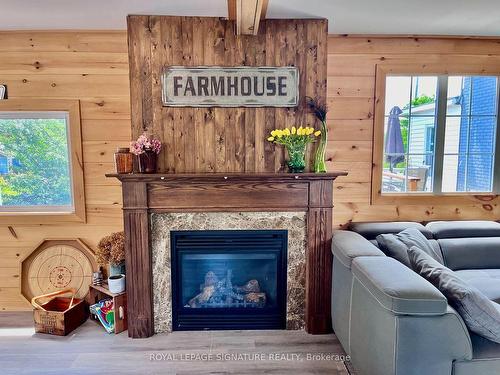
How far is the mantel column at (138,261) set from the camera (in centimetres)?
259

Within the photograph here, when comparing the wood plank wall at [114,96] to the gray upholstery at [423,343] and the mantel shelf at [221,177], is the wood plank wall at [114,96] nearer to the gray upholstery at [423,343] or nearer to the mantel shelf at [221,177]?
the mantel shelf at [221,177]

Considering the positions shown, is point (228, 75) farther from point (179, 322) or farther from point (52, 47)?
point (179, 322)

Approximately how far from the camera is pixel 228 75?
8.80ft

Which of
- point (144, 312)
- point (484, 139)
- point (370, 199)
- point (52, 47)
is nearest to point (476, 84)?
point (484, 139)

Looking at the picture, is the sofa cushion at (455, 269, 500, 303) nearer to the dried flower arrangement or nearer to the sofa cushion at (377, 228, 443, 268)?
the sofa cushion at (377, 228, 443, 268)

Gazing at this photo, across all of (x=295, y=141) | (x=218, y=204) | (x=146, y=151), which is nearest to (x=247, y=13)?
(x=295, y=141)

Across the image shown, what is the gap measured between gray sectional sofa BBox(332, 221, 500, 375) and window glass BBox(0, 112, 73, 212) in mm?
2443

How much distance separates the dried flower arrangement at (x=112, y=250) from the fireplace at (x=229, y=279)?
1.50 ft

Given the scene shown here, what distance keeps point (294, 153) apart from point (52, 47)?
7.26 feet

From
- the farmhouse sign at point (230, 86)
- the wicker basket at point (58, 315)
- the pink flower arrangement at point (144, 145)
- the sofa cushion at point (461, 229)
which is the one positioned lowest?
the wicker basket at point (58, 315)

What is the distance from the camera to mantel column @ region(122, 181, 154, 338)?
2.59 meters

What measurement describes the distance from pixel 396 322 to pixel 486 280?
4.68ft

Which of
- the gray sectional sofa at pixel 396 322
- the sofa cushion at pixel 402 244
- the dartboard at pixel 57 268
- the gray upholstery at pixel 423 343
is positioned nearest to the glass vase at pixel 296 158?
the gray sectional sofa at pixel 396 322

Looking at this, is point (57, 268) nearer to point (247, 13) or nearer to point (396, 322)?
point (247, 13)
